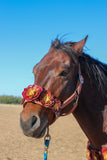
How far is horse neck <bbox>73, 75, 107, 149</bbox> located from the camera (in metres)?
2.67

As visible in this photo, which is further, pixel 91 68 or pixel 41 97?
pixel 91 68

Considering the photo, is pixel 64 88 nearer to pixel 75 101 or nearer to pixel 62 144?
pixel 75 101

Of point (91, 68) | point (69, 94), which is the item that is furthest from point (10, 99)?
point (69, 94)

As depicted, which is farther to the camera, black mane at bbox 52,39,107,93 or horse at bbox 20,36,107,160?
black mane at bbox 52,39,107,93

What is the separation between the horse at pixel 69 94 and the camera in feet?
7.66

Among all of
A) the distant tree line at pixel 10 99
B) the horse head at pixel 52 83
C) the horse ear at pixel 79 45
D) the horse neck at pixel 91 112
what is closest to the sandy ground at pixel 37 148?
the horse neck at pixel 91 112

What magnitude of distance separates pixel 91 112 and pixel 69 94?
0.43 metres

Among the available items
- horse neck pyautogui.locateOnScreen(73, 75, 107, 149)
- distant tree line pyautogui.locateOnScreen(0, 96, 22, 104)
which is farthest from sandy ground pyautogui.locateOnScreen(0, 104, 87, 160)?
distant tree line pyautogui.locateOnScreen(0, 96, 22, 104)

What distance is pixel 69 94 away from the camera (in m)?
2.53

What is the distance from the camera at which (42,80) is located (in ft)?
8.03

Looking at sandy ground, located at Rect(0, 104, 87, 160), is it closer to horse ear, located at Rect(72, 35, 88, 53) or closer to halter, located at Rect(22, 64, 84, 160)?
halter, located at Rect(22, 64, 84, 160)

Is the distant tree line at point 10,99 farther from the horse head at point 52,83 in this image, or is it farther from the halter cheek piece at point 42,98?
the halter cheek piece at point 42,98

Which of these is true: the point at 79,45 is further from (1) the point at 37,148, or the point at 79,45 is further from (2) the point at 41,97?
(1) the point at 37,148

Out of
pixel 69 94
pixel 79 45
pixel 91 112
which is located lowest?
pixel 91 112
